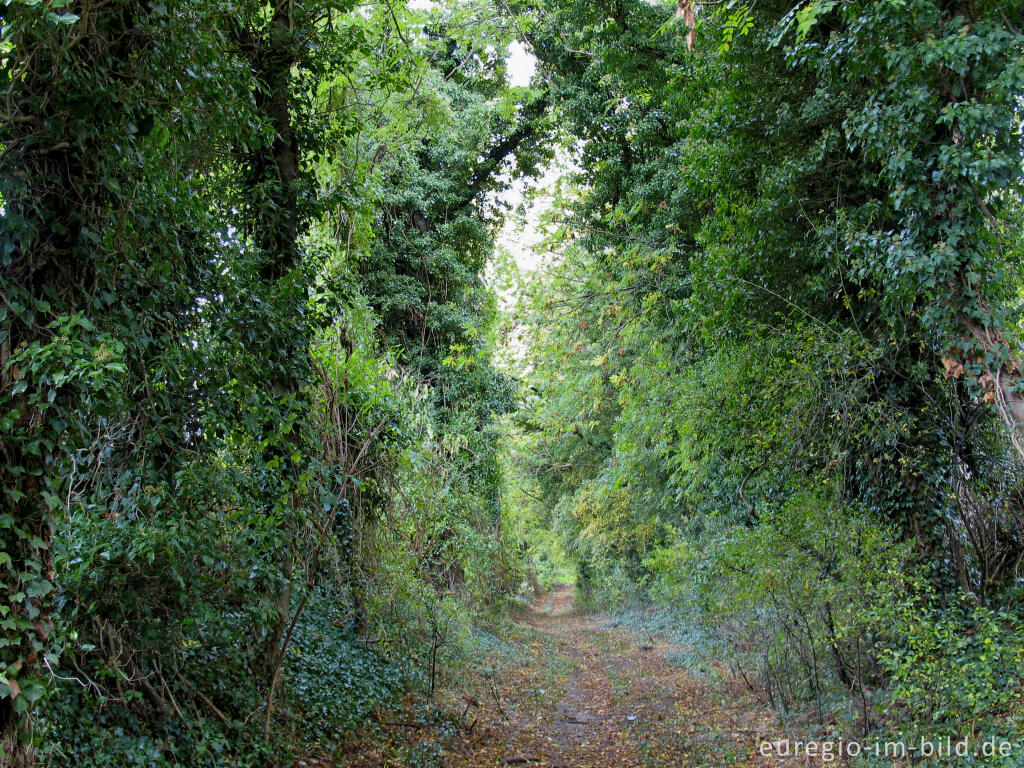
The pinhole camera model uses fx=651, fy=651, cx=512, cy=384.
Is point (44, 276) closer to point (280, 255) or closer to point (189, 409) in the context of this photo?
point (189, 409)

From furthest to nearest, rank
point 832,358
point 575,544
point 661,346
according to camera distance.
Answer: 1. point 575,544
2. point 661,346
3. point 832,358

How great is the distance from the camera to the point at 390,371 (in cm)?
1073

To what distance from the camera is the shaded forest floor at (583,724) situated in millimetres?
6922

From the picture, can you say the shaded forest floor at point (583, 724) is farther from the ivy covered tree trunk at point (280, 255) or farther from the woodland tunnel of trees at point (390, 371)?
the ivy covered tree trunk at point (280, 255)

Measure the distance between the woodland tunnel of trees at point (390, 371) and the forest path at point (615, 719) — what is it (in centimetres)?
73

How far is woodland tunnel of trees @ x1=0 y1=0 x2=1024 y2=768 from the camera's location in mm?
3375

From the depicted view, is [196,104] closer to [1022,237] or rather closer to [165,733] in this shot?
[165,733]

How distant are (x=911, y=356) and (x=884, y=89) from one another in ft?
9.07

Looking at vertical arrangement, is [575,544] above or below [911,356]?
below

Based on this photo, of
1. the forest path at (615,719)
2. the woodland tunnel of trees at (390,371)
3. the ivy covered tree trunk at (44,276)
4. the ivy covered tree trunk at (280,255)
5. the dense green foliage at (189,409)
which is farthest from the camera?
the forest path at (615,719)

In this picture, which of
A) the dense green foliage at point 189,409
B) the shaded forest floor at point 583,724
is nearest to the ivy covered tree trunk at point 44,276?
the dense green foliage at point 189,409

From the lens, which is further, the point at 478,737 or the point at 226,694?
the point at 478,737

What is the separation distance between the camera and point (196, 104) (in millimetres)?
4234

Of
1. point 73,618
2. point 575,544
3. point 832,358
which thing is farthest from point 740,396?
point 575,544
